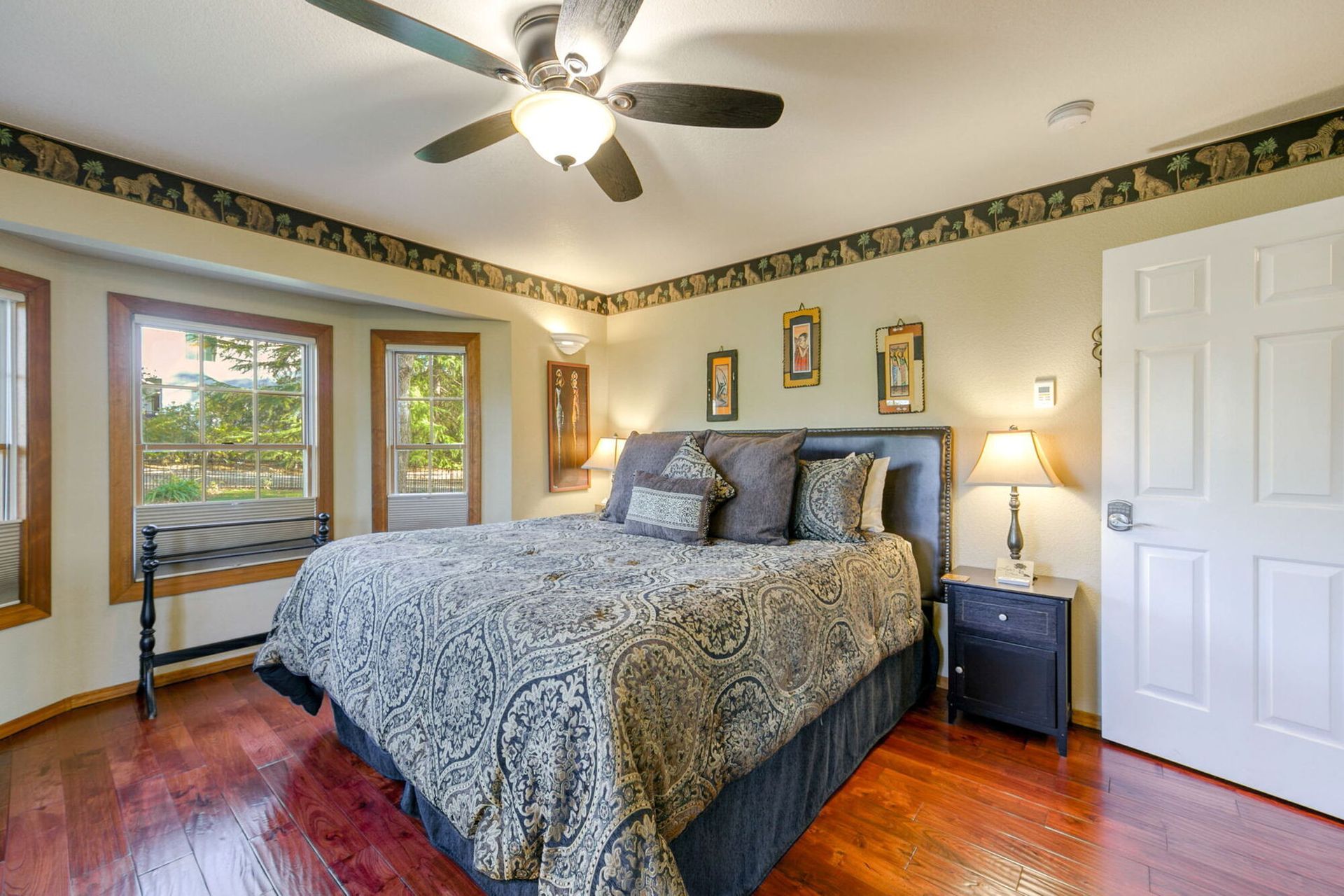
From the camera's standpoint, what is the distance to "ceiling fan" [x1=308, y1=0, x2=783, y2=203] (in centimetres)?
133

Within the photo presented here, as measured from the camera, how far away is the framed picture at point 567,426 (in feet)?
13.9

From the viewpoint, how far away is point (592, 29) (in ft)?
4.44

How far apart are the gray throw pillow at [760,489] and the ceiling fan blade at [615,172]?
1.31 meters

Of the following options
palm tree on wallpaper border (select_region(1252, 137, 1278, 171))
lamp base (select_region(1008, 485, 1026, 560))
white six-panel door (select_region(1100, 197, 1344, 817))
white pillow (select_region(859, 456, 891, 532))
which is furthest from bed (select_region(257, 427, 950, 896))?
palm tree on wallpaper border (select_region(1252, 137, 1278, 171))

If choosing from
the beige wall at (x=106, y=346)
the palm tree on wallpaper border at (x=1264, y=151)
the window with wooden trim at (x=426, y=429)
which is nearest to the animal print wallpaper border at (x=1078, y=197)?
the palm tree on wallpaper border at (x=1264, y=151)

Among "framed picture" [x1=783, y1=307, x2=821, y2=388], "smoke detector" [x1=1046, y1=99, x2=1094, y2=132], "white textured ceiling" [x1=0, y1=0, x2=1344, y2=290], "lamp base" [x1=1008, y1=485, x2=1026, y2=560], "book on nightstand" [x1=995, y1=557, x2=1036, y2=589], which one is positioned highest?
"white textured ceiling" [x1=0, y1=0, x2=1344, y2=290]

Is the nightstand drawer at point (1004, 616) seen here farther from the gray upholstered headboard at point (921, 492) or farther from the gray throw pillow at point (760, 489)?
the gray throw pillow at point (760, 489)

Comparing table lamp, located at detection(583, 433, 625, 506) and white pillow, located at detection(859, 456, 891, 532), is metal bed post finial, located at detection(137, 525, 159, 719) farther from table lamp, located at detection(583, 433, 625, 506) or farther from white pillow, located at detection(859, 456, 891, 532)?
white pillow, located at detection(859, 456, 891, 532)

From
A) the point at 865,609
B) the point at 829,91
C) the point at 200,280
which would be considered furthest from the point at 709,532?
the point at 200,280

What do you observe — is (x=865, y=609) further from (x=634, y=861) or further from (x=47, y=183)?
(x=47, y=183)

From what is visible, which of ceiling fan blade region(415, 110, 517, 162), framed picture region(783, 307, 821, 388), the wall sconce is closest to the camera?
ceiling fan blade region(415, 110, 517, 162)

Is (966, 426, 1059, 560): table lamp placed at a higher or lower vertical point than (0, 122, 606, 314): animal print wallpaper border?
lower

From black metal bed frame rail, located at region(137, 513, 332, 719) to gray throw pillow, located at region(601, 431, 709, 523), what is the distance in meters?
1.72

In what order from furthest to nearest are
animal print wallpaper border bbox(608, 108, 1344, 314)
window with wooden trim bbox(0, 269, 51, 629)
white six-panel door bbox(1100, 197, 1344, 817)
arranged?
window with wooden trim bbox(0, 269, 51, 629), animal print wallpaper border bbox(608, 108, 1344, 314), white six-panel door bbox(1100, 197, 1344, 817)
